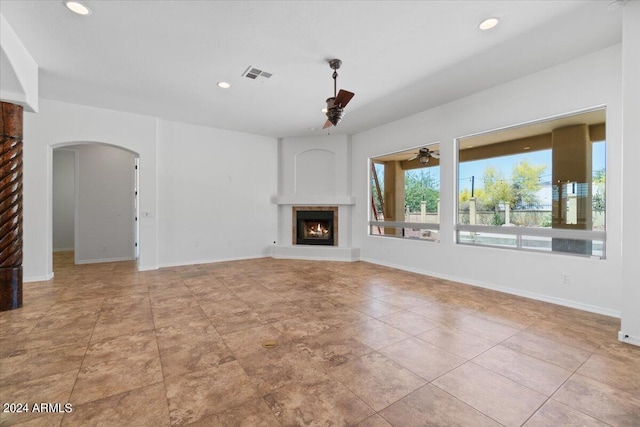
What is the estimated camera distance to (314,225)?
773 cm

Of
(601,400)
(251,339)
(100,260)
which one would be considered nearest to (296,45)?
(251,339)

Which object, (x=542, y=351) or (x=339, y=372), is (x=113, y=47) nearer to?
(x=339, y=372)

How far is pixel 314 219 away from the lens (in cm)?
767

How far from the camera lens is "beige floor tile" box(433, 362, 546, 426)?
5.71ft

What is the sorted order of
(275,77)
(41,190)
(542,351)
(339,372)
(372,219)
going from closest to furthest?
(339,372), (542,351), (275,77), (41,190), (372,219)

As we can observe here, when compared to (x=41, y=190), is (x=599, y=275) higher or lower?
lower

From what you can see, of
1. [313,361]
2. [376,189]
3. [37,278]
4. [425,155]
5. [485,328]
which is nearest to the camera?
[313,361]

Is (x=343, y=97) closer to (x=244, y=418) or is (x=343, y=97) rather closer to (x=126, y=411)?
(x=244, y=418)

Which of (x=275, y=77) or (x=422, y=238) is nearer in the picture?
(x=275, y=77)

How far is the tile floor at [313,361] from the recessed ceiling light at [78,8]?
322cm

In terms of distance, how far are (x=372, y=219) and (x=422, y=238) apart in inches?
60.7

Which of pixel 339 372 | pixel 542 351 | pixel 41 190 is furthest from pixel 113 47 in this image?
pixel 542 351

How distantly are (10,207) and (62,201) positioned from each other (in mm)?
5717

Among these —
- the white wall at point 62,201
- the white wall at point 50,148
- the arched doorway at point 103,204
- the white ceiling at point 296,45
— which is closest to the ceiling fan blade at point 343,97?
the white ceiling at point 296,45
